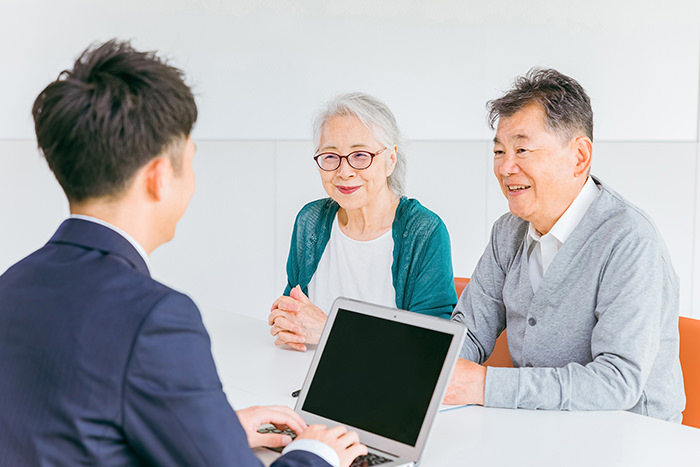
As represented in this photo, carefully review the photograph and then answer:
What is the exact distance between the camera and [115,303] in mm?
937

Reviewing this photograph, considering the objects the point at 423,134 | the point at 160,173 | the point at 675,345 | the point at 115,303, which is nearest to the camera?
the point at 115,303

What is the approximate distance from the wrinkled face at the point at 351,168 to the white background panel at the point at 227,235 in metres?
1.59

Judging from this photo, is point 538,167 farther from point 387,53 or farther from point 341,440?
point 387,53

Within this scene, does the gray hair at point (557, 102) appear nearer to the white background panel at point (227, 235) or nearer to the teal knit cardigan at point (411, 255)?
the teal knit cardigan at point (411, 255)

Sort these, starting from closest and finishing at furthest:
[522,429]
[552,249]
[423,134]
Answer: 1. [522,429]
2. [552,249]
3. [423,134]

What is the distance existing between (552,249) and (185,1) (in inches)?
109

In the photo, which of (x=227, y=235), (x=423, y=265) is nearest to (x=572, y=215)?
(x=423, y=265)

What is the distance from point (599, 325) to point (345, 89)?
2484 mm

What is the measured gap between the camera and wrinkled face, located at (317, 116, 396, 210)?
239cm

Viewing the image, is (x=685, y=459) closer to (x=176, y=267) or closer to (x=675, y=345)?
(x=675, y=345)

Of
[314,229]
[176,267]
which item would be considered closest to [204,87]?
[176,267]

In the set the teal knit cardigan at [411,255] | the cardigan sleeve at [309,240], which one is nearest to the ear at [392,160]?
the teal knit cardigan at [411,255]

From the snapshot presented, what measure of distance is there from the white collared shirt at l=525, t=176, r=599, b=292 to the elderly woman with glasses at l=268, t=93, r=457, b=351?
400 mm

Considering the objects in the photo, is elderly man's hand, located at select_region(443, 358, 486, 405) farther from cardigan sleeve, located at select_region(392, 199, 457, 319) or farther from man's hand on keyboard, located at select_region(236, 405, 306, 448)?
cardigan sleeve, located at select_region(392, 199, 457, 319)
